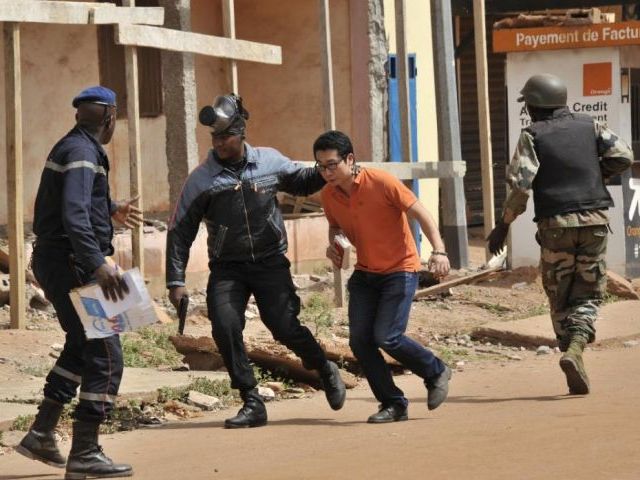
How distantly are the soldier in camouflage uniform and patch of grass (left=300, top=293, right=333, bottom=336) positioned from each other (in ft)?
8.78

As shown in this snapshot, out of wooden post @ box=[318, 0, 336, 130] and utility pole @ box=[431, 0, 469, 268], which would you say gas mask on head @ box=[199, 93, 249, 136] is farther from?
utility pole @ box=[431, 0, 469, 268]

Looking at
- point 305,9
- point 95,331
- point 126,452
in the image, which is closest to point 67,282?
point 95,331

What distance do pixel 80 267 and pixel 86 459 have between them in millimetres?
821

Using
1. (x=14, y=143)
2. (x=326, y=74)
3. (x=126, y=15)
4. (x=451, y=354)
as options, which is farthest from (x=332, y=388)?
(x=326, y=74)

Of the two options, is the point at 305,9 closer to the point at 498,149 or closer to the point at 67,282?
the point at 498,149

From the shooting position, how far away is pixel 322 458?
709 centimetres

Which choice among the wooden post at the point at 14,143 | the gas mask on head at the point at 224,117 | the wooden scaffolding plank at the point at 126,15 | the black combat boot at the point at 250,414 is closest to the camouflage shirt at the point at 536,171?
the gas mask on head at the point at 224,117

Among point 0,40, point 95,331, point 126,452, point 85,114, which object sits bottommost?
point 126,452

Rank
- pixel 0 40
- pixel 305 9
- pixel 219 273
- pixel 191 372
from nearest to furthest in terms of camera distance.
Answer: pixel 219 273 < pixel 191 372 < pixel 0 40 < pixel 305 9

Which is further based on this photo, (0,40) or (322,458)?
(0,40)

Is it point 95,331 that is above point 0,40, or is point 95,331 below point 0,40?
below

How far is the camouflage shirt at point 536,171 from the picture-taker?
29.5 feet

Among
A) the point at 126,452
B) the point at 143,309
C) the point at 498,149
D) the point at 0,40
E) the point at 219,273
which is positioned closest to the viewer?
the point at 143,309

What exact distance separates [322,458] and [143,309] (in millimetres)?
1094
